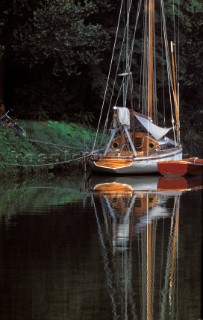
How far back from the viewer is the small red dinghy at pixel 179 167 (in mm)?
43281

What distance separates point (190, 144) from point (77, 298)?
140 feet

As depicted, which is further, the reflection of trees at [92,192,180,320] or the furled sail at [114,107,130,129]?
the furled sail at [114,107,130,129]

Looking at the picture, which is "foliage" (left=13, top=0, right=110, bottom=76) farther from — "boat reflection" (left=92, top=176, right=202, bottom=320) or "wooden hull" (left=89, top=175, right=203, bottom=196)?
"boat reflection" (left=92, top=176, right=202, bottom=320)

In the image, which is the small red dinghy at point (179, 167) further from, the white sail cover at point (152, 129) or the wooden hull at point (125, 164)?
the white sail cover at point (152, 129)

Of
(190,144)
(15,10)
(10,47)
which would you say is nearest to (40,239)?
(15,10)

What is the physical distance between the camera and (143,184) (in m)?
38.4

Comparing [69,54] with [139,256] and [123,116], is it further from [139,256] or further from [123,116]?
[139,256]

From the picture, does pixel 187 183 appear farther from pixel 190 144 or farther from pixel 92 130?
pixel 190 144

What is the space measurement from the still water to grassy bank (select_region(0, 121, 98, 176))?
757 centimetres

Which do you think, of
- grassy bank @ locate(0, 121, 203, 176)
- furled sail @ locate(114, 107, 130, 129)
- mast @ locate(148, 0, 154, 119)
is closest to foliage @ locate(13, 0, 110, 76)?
mast @ locate(148, 0, 154, 119)

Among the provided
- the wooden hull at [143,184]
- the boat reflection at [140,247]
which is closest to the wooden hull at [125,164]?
the wooden hull at [143,184]

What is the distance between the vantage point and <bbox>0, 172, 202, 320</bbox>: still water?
15.0 meters

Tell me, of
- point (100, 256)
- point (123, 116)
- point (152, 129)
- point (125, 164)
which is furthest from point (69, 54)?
point (100, 256)

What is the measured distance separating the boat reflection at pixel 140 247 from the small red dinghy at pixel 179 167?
24.4 ft
